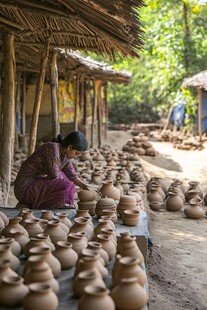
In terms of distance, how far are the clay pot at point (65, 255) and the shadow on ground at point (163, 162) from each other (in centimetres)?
993

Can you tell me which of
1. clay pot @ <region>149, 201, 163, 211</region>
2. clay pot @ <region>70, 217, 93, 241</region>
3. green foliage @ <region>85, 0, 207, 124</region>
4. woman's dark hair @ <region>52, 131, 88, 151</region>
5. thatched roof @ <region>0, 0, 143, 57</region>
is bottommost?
clay pot @ <region>149, 201, 163, 211</region>

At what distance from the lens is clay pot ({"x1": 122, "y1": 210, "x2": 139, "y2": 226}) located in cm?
435

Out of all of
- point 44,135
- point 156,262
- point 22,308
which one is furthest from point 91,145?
point 22,308

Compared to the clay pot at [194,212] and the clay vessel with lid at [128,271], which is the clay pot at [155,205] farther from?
the clay vessel with lid at [128,271]

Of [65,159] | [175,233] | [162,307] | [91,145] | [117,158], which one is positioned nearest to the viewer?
[162,307]

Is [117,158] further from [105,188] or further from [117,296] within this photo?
[117,296]

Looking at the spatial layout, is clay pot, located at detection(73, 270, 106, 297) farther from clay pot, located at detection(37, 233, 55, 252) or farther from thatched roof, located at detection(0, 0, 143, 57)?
thatched roof, located at detection(0, 0, 143, 57)

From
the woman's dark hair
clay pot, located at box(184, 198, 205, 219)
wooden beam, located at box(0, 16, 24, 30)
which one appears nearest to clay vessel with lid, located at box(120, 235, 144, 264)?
the woman's dark hair

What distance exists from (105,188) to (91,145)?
7967mm

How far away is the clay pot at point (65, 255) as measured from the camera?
317 cm

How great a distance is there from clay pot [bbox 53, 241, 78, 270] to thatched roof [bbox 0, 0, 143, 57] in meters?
2.49

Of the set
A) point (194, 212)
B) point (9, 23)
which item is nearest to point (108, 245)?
point (9, 23)

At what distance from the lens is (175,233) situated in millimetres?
5934

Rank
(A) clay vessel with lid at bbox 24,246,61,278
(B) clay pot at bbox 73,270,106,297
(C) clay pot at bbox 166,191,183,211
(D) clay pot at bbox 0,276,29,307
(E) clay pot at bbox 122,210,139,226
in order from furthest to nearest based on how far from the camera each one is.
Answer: (C) clay pot at bbox 166,191,183,211 → (E) clay pot at bbox 122,210,139,226 → (A) clay vessel with lid at bbox 24,246,61,278 → (B) clay pot at bbox 73,270,106,297 → (D) clay pot at bbox 0,276,29,307
